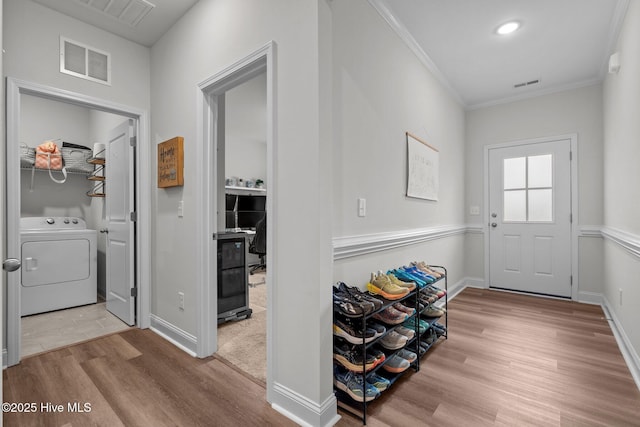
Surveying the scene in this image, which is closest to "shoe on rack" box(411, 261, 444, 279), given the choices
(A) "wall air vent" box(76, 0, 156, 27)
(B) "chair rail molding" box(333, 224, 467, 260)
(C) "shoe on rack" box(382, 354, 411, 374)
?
(B) "chair rail molding" box(333, 224, 467, 260)

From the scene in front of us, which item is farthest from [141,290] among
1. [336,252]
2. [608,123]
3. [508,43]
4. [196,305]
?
[608,123]

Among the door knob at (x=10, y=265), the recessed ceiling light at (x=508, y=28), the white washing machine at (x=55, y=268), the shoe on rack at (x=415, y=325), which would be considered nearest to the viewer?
the door knob at (x=10, y=265)

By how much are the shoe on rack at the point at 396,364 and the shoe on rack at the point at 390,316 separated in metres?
0.23


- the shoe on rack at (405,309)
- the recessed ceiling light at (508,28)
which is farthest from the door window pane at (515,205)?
the shoe on rack at (405,309)

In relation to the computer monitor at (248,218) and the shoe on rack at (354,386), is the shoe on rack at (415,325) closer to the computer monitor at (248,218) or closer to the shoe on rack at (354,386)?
the shoe on rack at (354,386)

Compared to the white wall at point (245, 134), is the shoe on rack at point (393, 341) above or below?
below

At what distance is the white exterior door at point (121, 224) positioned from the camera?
2785 mm

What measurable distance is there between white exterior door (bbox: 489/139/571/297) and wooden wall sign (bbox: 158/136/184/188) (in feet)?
12.6

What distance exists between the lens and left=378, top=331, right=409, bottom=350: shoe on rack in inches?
74.3

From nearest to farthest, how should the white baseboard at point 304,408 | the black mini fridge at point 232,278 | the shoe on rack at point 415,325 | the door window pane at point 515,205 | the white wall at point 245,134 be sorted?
the white baseboard at point 304,408 < the shoe on rack at point 415,325 < the black mini fridge at point 232,278 < the door window pane at point 515,205 < the white wall at point 245,134

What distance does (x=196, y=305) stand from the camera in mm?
2264

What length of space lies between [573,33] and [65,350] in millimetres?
4852

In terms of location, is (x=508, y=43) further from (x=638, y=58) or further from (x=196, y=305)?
(x=196, y=305)

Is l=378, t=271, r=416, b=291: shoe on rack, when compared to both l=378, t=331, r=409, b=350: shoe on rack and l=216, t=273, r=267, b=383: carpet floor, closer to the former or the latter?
l=378, t=331, r=409, b=350: shoe on rack
